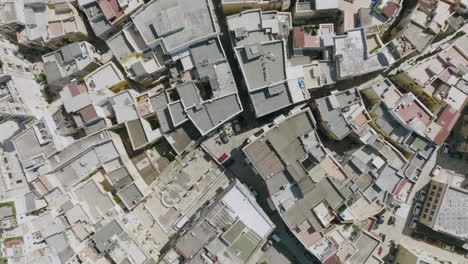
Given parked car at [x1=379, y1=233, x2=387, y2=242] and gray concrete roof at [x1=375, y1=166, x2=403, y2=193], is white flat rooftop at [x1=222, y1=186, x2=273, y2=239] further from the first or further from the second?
parked car at [x1=379, y1=233, x2=387, y2=242]

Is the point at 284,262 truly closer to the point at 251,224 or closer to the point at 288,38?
the point at 251,224

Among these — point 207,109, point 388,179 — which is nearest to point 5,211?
point 207,109

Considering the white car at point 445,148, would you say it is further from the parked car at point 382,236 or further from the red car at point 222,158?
the red car at point 222,158

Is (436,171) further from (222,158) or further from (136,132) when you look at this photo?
(136,132)

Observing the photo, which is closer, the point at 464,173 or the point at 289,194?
the point at 289,194

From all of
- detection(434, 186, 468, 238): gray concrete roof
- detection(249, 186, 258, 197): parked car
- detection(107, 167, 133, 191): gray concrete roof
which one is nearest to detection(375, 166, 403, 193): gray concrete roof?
detection(434, 186, 468, 238): gray concrete roof

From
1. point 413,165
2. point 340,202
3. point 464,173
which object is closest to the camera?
point 340,202

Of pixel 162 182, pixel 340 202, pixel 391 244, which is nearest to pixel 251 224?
pixel 340 202
